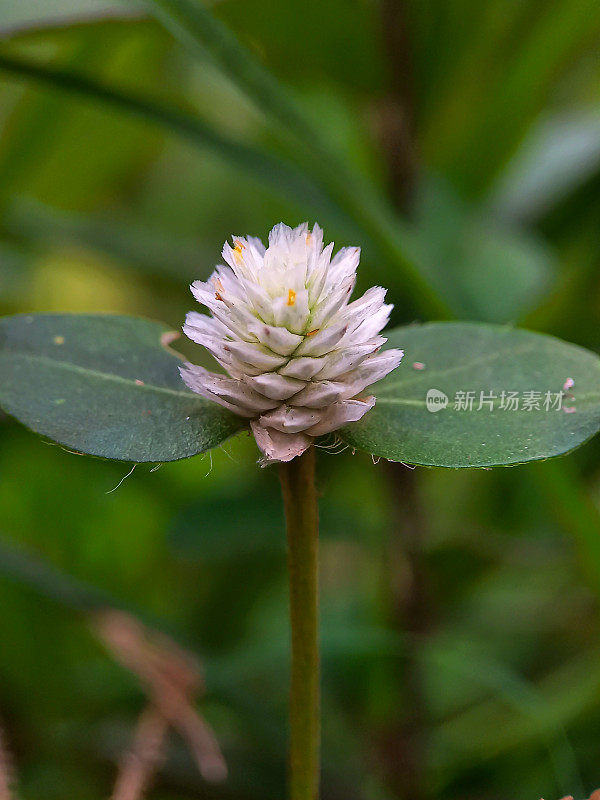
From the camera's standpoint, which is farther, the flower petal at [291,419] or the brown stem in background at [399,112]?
the brown stem in background at [399,112]

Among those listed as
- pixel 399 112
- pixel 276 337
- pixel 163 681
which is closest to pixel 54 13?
pixel 399 112

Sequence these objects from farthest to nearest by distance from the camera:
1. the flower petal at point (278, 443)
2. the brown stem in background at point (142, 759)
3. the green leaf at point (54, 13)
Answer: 1. the green leaf at point (54, 13)
2. the brown stem in background at point (142, 759)
3. the flower petal at point (278, 443)

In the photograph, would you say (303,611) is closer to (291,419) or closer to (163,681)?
(291,419)

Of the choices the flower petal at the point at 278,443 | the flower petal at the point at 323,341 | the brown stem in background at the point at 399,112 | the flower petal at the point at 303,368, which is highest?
the brown stem in background at the point at 399,112

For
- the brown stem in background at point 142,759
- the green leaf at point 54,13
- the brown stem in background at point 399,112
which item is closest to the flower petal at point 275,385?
the brown stem in background at point 142,759

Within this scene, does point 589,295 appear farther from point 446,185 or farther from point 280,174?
point 280,174

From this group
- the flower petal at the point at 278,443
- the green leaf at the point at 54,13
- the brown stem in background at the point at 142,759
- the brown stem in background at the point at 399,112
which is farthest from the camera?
the brown stem in background at the point at 399,112

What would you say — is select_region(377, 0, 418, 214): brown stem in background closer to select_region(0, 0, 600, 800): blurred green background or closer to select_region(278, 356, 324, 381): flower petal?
select_region(0, 0, 600, 800): blurred green background

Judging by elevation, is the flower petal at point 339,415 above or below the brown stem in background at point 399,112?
below

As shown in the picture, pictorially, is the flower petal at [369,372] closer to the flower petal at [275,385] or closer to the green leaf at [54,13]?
the flower petal at [275,385]
